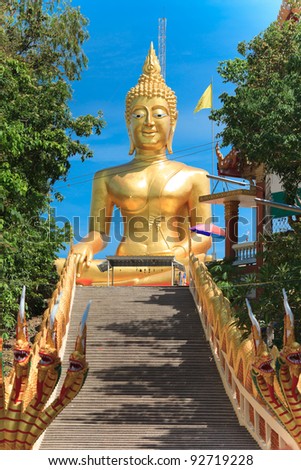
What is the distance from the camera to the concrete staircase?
10.8 meters

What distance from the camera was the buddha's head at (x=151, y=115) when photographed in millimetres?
21812

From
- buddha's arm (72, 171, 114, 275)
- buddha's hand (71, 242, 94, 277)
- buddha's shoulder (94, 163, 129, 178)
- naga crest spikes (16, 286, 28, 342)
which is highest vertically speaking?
buddha's shoulder (94, 163, 129, 178)

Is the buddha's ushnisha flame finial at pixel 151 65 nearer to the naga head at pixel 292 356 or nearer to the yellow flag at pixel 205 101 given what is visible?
the yellow flag at pixel 205 101

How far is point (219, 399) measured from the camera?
12.4 meters

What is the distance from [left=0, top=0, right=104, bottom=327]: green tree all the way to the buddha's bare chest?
215 centimetres

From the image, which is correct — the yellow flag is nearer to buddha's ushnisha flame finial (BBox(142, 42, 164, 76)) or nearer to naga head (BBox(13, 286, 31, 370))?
Result: buddha's ushnisha flame finial (BBox(142, 42, 164, 76))

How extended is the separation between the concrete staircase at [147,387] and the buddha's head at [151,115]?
20.0 ft

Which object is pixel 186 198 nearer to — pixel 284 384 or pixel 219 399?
pixel 219 399

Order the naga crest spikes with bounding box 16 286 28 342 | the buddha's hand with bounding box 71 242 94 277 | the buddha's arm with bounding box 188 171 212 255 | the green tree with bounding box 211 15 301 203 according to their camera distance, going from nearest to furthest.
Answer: the naga crest spikes with bounding box 16 286 28 342
the green tree with bounding box 211 15 301 203
the buddha's hand with bounding box 71 242 94 277
the buddha's arm with bounding box 188 171 212 255

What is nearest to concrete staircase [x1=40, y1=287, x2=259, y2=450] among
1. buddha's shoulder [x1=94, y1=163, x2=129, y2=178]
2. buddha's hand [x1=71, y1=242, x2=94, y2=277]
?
buddha's hand [x1=71, y1=242, x2=94, y2=277]

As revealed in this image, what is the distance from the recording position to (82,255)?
794 inches

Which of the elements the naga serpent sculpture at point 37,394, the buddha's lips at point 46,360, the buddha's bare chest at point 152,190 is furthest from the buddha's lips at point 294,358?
the buddha's bare chest at point 152,190

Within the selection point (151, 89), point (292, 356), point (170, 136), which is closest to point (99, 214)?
point (170, 136)

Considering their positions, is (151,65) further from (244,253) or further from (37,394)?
(37,394)
